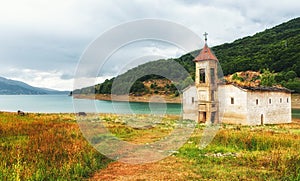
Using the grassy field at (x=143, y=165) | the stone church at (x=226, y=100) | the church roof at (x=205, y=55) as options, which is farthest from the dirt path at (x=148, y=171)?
the church roof at (x=205, y=55)

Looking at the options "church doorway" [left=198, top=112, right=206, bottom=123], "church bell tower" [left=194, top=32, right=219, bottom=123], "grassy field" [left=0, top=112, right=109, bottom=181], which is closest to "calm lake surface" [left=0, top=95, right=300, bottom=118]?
"grassy field" [left=0, top=112, right=109, bottom=181]

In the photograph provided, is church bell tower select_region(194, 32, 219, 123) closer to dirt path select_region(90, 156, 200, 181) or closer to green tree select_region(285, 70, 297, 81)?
dirt path select_region(90, 156, 200, 181)

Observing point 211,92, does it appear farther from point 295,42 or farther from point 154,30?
point 295,42

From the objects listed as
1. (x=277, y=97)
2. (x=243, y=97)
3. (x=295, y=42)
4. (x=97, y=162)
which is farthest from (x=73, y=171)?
(x=295, y=42)

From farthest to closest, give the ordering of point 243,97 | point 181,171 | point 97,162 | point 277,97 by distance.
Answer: point 277,97
point 243,97
point 97,162
point 181,171

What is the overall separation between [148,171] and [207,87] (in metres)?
23.5

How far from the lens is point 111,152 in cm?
1245

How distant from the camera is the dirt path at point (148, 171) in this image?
898 centimetres

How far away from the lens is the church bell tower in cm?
3195

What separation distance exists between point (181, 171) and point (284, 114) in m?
30.4

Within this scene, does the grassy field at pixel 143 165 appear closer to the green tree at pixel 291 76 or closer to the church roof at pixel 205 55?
the church roof at pixel 205 55

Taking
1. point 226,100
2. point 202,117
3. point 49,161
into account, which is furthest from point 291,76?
point 49,161

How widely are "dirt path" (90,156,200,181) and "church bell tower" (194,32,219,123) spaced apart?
21597mm

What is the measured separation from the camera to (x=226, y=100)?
32.1 metres
